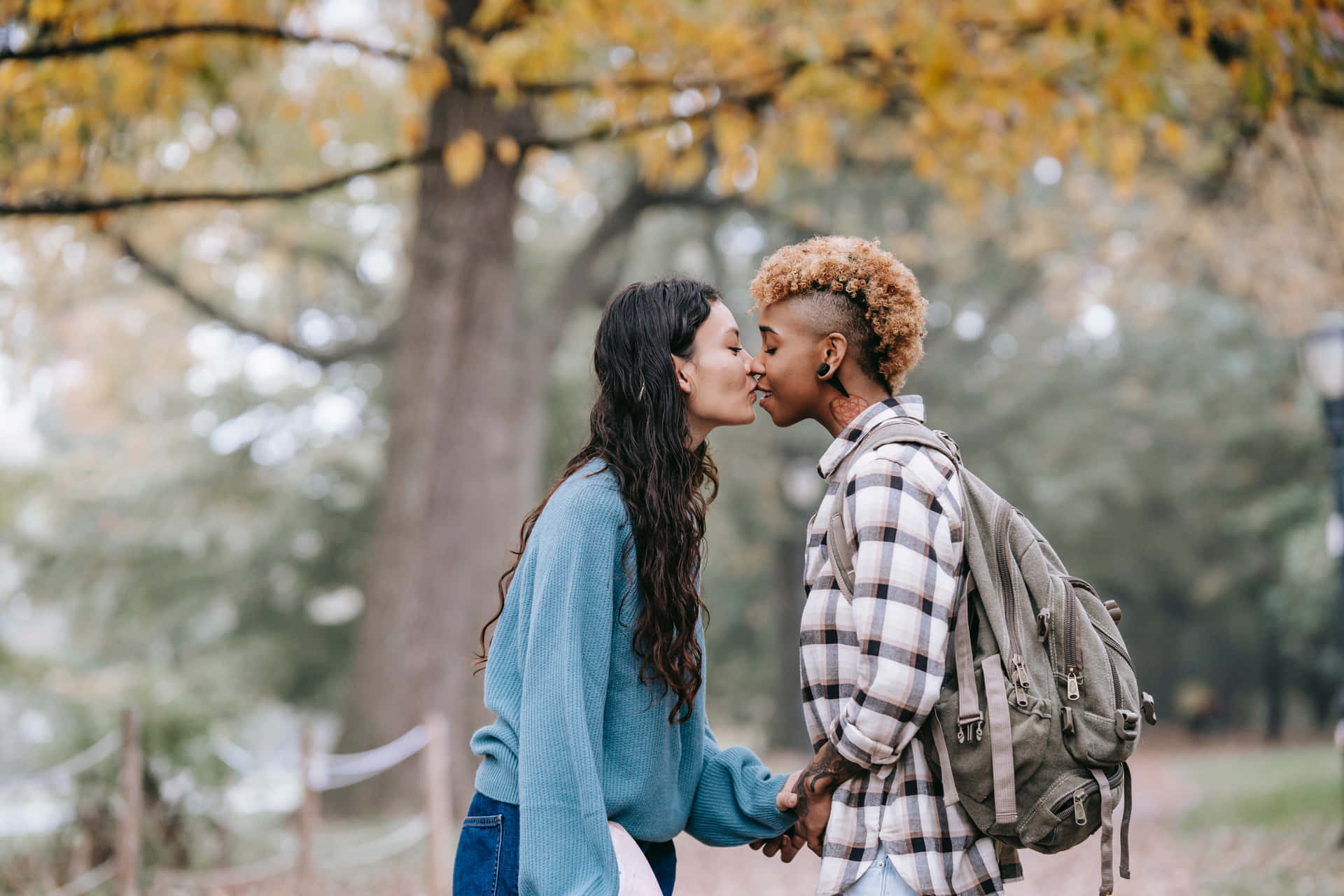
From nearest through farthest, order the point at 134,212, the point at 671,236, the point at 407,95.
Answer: the point at 134,212 < the point at 407,95 < the point at 671,236

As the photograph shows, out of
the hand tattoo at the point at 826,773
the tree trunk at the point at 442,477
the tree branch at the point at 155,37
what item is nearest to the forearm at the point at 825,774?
the hand tattoo at the point at 826,773

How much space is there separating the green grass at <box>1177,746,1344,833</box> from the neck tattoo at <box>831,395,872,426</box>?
846 cm

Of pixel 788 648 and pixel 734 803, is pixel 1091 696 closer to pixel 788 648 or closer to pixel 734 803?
pixel 734 803

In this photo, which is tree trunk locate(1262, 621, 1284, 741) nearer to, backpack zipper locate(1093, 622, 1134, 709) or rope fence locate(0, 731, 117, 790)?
rope fence locate(0, 731, 117, 790)

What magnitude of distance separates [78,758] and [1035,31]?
6335 mm

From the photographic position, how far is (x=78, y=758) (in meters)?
6.48

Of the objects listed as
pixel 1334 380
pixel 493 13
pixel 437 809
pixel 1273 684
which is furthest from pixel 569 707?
pixel 1273 684

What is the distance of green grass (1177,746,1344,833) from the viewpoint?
10078 mm

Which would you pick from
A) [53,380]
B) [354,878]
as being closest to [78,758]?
[354,878]

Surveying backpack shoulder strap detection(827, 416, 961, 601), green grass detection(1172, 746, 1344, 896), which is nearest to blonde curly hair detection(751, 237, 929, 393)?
backpack shoulder strap detection(827, 416, 961, 601)

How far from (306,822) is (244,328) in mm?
6992

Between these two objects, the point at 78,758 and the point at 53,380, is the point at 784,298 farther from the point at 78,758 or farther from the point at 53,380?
the point at 53,380

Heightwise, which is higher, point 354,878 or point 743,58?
point 743,58

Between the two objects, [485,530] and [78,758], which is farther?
[485,530]
